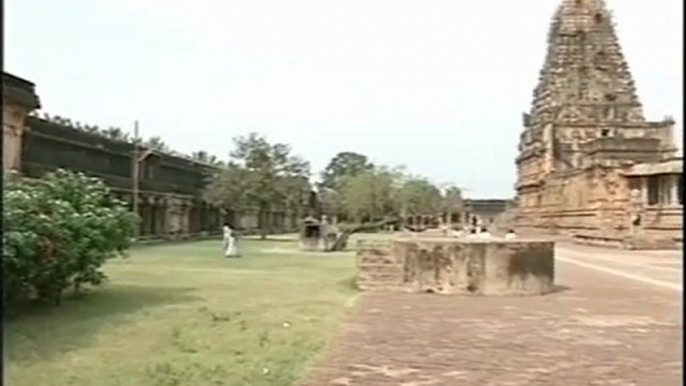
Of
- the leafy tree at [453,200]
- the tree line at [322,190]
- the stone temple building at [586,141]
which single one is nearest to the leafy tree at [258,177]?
the tree line at [322,190]

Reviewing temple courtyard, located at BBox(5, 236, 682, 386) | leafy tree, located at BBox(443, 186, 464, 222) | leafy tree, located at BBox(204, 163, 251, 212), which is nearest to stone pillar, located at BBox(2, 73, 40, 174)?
temple courtyard, located at BBox(5, 236, 682, 386)

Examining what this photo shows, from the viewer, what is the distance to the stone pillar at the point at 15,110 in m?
18.1

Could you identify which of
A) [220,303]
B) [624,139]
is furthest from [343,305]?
[624,139]

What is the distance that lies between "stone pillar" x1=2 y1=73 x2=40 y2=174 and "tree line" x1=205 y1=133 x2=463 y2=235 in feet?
70.8

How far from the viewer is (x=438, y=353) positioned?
26.0 feet

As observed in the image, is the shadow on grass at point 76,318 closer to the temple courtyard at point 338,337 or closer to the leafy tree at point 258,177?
the temple courtyard at point 338,337

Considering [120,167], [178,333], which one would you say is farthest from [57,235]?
[120,167]

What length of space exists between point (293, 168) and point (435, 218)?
32247 mm

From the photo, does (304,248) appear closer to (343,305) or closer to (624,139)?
(343,305)

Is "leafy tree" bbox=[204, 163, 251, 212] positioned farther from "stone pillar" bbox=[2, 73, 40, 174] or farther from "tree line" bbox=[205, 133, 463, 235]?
"stone pillar" bbox=[2, 73, 40, 174]

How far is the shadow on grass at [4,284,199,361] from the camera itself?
8023 millimetres

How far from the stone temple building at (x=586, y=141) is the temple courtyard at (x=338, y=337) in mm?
26637

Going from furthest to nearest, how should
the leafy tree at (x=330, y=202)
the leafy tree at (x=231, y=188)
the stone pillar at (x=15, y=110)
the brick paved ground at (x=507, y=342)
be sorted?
the leafy tree at (x=330, y=202) → the leafy tree at (x=231, y=188) → the stone pillar at (x=15, y=110) → the brick paved ground at (x=507, y=342)

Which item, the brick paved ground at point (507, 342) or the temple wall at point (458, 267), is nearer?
the brick paved ground at point (507, 342)
